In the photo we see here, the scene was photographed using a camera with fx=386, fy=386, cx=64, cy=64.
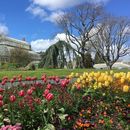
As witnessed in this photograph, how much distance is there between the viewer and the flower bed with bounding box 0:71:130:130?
230 inches

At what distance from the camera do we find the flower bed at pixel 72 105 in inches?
230

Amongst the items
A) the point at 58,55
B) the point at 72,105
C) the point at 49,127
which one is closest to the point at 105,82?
the point at 72,105

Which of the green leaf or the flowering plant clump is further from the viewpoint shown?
the flowering plant clump

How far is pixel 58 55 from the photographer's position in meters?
25.8

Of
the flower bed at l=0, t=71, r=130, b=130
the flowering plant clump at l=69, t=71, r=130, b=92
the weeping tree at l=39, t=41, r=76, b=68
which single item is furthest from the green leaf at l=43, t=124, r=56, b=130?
the weeping tree at l=39, t=41, r=76, b=68

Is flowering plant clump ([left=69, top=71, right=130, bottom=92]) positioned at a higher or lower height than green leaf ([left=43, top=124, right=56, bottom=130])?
higher

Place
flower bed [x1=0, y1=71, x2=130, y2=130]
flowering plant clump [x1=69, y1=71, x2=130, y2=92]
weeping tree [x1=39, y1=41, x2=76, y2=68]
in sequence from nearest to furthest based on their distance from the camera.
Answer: flower bed [x1=0, y1=71, x2=130, y2=130]
flowering plant clump [x1=69, y1=71, x2=130, y2=92]
weeping tree [x1=39, y1=41, x2=76, y2=68]

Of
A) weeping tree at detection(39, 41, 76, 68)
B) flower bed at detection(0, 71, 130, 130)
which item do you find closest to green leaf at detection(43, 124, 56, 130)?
flower bed at detection(0, 71, 130, 130)

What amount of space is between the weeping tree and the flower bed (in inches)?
623

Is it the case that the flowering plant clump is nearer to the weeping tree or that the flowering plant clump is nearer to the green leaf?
the green leaf

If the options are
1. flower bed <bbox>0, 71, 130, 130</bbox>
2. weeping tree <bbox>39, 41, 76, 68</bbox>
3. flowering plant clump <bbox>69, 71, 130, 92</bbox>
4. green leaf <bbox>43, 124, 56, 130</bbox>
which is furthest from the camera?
weeping tree <bbox>39, 41, 76, 68</bbox>

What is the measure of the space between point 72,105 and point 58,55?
61.9 feet

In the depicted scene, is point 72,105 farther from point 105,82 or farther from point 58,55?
point 58,55

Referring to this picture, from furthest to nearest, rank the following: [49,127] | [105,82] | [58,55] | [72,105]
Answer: [58,55]
[105,82]
[72,105]
[49,127]
